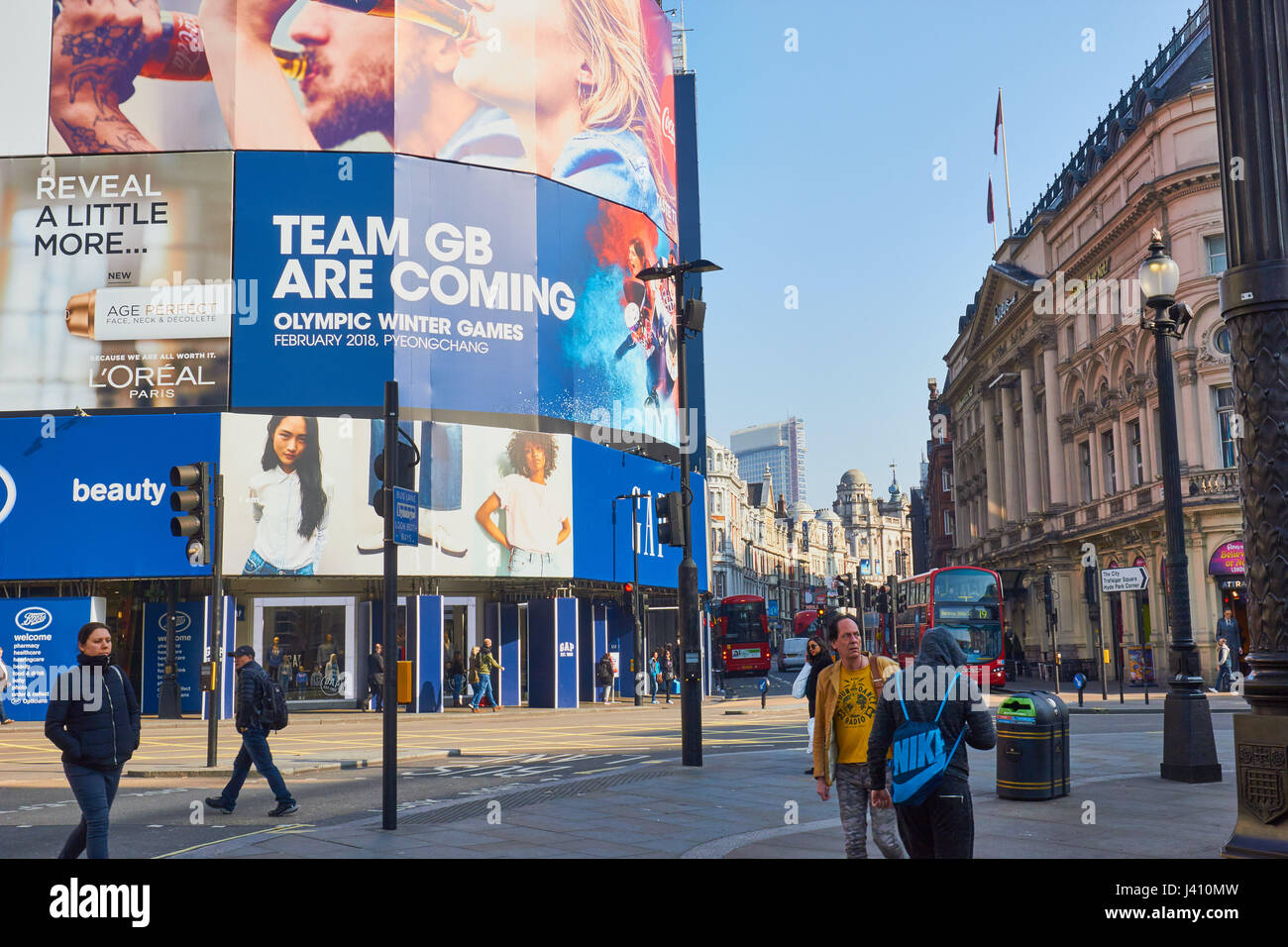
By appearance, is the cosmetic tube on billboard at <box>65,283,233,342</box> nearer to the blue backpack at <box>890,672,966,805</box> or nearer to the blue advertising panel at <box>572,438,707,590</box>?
the blue advertising panel at <box>572,438,707,590</box>

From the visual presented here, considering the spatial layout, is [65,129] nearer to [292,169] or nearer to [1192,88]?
[292,169]

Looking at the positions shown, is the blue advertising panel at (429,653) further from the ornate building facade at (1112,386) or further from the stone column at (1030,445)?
the stone column at (1030,445)

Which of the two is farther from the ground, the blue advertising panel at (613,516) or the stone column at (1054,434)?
the stone column at (1054,434)

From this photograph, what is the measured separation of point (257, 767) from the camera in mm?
13086

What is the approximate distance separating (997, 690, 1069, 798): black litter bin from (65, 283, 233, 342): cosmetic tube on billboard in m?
29.0

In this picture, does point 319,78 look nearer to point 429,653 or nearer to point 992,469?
point 429,653

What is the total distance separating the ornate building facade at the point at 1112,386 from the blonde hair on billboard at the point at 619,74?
17.0m

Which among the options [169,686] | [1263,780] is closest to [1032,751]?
[1263,780]

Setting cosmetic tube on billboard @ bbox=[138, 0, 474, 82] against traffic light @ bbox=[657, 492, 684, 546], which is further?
cosmetic tube on billboard @ bbox=[138, 0, 474, 82]

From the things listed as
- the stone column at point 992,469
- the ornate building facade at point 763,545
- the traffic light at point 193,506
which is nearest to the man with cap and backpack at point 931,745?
the traffic light at point 193,506

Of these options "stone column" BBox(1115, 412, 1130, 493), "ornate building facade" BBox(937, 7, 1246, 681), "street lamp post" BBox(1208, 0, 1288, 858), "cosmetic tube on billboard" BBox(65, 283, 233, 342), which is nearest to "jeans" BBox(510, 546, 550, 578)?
"cosmetic tube on billboard" BBox(65, 283, 233, 342)

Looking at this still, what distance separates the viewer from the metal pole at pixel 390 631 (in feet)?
36.9

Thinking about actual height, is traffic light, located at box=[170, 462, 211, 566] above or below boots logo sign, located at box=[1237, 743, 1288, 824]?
above

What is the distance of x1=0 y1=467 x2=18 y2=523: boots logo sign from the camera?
34.9 meters
